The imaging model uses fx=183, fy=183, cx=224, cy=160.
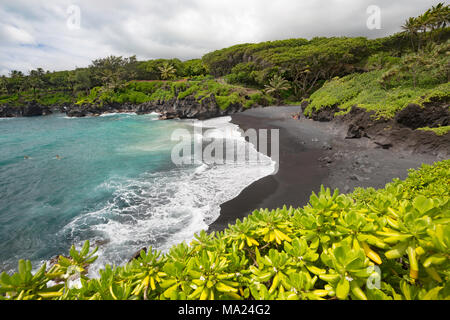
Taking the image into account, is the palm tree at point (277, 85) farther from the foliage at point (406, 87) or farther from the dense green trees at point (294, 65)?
the foliage at point (406, 87)

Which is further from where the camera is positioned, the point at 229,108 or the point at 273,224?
the point at 229,108

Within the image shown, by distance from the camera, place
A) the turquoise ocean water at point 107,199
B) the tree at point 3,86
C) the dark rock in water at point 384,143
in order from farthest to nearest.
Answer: the tree at point 3,86
the dark rock in water at point 384,143
the turquoise ocean water at point 107,199

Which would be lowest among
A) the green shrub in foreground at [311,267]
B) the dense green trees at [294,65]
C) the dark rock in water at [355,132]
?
the green shrub in foreground at [311,267]

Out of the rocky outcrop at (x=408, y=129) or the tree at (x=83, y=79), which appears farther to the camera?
the tree at (x=83, y=79)

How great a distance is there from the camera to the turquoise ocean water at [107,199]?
727 cm

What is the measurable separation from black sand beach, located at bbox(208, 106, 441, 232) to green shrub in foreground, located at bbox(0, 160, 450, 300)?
5.93m

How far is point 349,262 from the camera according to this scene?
3.89 ft

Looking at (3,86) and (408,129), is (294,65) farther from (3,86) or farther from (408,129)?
(3,86)

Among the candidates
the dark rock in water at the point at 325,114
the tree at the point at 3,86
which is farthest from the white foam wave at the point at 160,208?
the tree at the point at 3,86

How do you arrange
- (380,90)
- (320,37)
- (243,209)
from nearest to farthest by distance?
(243,209), (380,90), (320,37)

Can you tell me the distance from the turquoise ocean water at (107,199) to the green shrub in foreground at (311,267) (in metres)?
5.75

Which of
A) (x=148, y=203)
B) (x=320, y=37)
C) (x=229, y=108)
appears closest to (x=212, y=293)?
(x=148, y=203)
